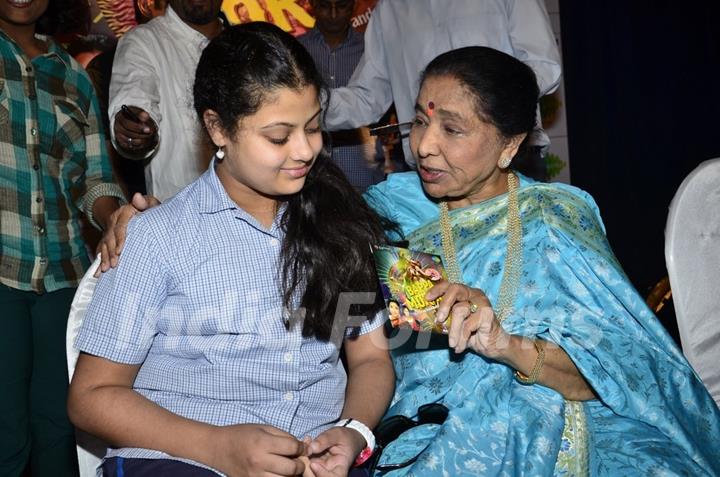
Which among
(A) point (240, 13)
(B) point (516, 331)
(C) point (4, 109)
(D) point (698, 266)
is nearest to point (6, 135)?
(C) point (4, 109)

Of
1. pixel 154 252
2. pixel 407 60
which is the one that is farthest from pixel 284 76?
pixel 407 60

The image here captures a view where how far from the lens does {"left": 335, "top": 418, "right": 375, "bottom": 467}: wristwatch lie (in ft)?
5.65

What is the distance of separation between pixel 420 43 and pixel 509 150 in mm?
1366

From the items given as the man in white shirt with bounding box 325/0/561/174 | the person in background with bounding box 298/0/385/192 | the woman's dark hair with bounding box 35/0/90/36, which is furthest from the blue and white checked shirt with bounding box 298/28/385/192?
the woman's dark hair with bounding box 35/0/90/36

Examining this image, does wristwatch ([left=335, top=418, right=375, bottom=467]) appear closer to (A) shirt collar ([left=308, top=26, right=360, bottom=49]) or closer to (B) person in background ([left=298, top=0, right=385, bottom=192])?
(B) person in background ([left=298, top=0, right=385, bottom=192])

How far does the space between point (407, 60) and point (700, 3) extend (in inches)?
100

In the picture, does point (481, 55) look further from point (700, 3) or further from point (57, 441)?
point (700, 3)

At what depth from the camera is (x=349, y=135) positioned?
14.3 ft

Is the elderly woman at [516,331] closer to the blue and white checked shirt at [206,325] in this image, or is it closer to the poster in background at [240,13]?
the blue and white checked shirt at [206,325]

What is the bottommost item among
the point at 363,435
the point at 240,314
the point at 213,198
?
the point at 363,435

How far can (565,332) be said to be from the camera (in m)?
2.01

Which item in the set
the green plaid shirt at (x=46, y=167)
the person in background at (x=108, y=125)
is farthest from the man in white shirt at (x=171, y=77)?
the person in background at (x=108, y=125)

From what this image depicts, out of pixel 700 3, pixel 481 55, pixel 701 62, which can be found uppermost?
pixel 481 55

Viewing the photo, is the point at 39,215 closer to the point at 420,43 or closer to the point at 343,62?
the point at 420,43
